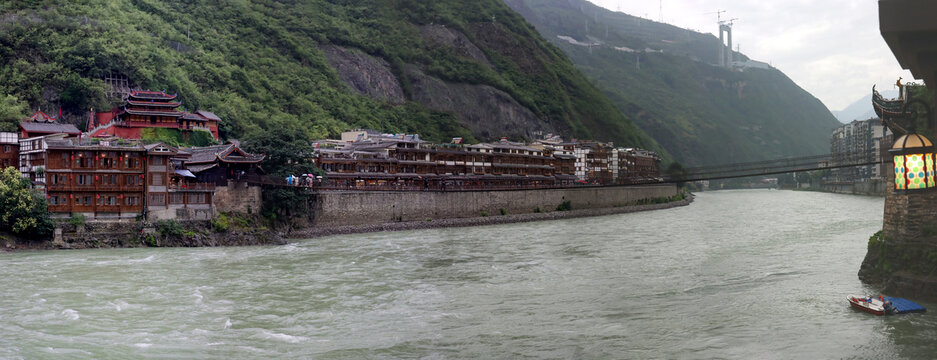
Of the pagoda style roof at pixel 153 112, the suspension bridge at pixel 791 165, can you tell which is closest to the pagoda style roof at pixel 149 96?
the pagoda style roof at pixel 153 112

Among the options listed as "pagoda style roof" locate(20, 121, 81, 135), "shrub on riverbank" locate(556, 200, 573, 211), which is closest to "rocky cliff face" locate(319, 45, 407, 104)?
"shrub on riverbank" locate(556, 200, 573, 211)

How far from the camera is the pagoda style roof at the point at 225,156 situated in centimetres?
3725

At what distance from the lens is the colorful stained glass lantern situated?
1473 cm

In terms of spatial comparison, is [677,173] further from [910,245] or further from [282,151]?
[910,245]

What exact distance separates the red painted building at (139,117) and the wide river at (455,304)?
21788 millimetres

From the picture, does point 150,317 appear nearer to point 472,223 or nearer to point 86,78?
point 472,223

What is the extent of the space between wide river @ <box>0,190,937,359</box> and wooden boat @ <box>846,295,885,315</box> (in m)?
0.24

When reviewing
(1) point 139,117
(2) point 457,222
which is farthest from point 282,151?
(1) point 139,117

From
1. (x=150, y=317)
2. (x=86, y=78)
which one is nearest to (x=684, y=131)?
(x=86, y=78)

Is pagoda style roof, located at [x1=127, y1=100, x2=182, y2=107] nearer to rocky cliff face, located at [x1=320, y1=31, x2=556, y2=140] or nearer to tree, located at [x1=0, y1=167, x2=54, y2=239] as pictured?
tree, located at [x1=0, y1=167, x2=54, y2=239]

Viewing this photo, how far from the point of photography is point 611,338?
44.7ft

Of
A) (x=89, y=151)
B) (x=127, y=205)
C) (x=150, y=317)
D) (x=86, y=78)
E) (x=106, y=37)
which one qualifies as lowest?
(x=150, y=317)

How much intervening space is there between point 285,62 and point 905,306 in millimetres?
82515

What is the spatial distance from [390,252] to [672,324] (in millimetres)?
17362
